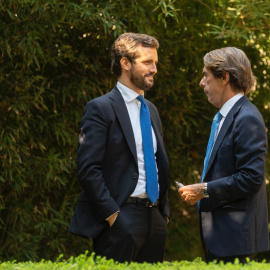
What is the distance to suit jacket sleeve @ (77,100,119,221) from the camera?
11.6 feet

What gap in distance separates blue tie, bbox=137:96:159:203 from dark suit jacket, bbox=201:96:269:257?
0.36 m

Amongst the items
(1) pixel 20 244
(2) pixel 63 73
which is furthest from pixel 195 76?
(1) pixel 20 244

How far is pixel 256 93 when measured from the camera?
21.1ft

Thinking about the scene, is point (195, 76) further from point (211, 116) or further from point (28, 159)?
point (28, 159)

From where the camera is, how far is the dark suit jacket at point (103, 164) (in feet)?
11.7

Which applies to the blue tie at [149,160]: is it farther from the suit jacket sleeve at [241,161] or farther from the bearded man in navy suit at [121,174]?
the suit jacket sleeve at [241,161]

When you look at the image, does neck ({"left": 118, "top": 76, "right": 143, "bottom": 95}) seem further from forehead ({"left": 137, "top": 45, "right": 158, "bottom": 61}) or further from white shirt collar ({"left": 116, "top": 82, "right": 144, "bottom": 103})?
forehead ({"left": 137, "top": 45, "right": 158, "bottom": 61})

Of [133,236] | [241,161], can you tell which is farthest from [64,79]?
[241,161]

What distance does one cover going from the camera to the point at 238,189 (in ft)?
10.7

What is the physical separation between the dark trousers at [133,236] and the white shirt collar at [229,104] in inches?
27.2

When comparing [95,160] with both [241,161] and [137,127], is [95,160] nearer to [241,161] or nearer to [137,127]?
[137,127]

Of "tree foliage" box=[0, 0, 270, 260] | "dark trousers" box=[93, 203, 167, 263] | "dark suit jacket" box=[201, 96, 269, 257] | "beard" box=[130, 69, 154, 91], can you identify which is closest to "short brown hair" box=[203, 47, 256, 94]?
"dark suit jacket" box=[201, 96, 269, 257]

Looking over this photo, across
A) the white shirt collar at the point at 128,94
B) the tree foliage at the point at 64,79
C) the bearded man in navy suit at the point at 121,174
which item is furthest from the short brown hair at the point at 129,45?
the tree foliage at the point at 64,79

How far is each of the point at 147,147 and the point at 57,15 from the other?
1.92m
